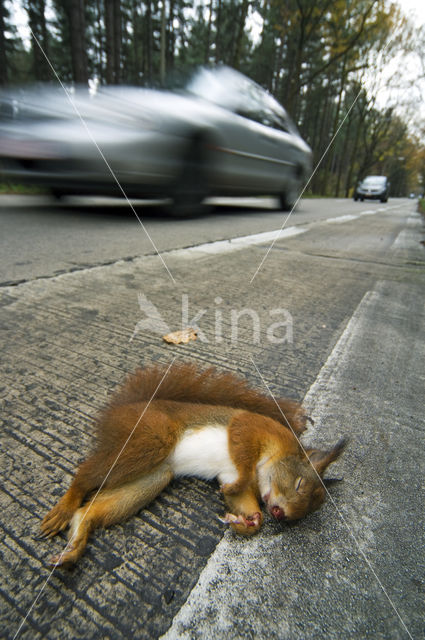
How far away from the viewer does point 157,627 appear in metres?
0.81

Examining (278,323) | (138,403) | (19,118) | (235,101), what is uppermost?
(235,101)

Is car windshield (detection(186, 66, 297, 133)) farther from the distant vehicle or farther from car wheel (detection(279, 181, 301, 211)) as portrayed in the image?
the distant vehicle

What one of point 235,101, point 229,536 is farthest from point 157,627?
point 235,101

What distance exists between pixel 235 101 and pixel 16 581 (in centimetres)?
662

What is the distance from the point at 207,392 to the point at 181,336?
779 millimetres

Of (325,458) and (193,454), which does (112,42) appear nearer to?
(193,454)

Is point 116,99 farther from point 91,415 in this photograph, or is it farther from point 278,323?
point 91,415

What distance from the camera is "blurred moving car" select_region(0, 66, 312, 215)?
4.50m

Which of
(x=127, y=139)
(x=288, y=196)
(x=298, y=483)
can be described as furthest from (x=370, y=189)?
(x=298, y=483)

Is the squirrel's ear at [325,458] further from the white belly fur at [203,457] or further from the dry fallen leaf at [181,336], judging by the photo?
the dry fallen leaf at [181,336]

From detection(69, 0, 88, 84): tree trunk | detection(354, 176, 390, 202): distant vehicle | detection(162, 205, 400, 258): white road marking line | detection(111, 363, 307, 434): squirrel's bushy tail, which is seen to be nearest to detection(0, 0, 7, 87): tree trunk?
detection(69, 0, 88, 84): tree trunk

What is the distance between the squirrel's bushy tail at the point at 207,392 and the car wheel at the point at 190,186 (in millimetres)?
4453

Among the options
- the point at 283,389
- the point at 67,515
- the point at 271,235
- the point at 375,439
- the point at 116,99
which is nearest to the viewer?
the point at 67,515

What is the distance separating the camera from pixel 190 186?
5672 millimetres
